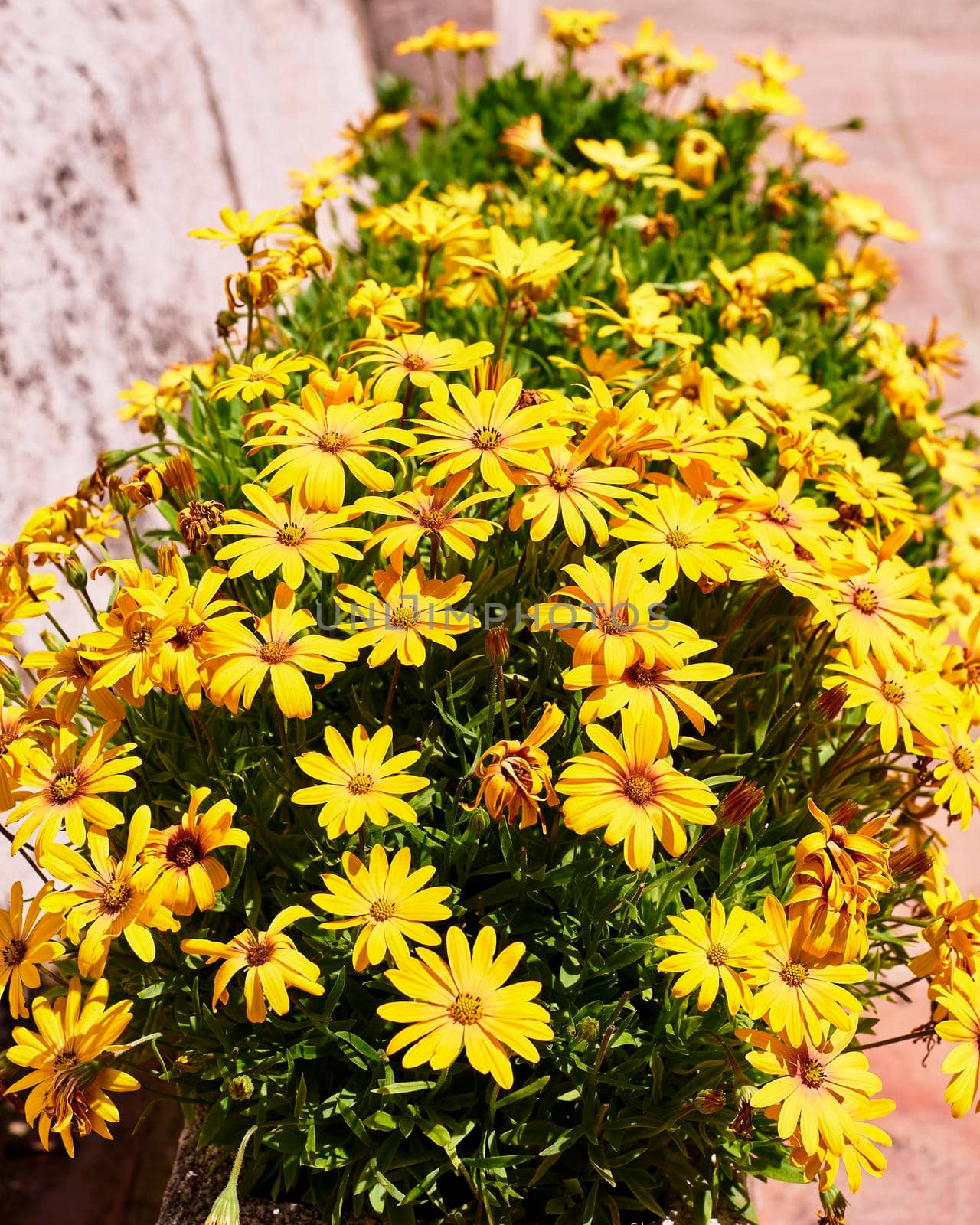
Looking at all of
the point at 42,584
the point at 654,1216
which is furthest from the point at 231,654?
the point at 654,1216

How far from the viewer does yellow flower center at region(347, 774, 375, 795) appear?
3.35 feet

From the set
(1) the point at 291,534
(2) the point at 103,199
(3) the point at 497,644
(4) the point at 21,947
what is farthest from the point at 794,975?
(2) the point at 103,199

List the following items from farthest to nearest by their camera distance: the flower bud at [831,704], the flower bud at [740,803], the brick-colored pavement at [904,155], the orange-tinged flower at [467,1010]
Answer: the brick-colored pavement at [904,155], the flower bud at [831,704], the flower bud at [740,803], the orange-tinged flower at [467,1010]

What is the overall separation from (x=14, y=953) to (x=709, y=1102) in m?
0.69

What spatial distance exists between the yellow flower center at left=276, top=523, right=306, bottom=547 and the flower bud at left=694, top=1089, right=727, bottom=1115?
0.65 metres

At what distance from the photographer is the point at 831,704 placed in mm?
1121

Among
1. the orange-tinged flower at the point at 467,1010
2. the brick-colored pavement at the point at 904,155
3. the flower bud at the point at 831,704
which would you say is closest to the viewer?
the orange-tinged flower at the point at 467,1010

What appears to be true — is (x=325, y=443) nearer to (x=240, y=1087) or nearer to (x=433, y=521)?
(x=433, y=521)

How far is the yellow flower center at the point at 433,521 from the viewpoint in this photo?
108 cm

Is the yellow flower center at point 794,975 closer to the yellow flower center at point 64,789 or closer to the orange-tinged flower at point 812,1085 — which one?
the orange-tinged flower at point 812,1085

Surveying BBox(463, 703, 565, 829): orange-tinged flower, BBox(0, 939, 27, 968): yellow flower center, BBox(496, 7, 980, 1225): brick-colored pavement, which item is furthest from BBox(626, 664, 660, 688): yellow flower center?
BBox(496, 7, 980, 1225): brick-colored pavement

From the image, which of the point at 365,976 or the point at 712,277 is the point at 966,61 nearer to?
the point at 712,277

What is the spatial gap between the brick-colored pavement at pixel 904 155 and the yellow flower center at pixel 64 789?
1204mm

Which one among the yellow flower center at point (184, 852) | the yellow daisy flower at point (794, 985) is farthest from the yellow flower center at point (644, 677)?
the yellow flower center at point (184, 852)
